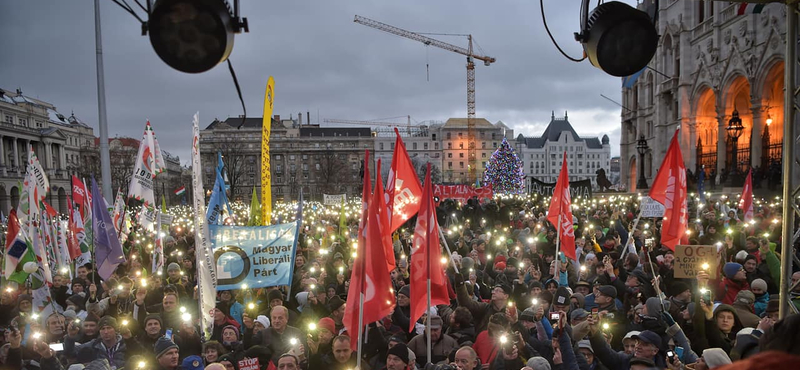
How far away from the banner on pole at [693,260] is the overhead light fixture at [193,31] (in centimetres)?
594

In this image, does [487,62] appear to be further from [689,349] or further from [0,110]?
[689,349]

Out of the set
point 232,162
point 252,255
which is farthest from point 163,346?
point 232,162

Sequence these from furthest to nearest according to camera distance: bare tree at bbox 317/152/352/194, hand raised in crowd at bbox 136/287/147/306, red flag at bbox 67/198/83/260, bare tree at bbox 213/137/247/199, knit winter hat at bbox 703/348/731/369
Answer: bare tree at bbox 317/152/352/194, bare tree at bbox 213/137/247/199, red flag at bbox 67/198/83/260, hand raised in crowd at bbox 136/287/147/306, knit winter hat at bbox 703/348/731/369

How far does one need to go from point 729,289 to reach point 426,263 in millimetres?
4538

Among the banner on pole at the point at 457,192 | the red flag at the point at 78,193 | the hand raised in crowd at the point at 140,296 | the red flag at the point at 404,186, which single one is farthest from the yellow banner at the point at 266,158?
the banner on pole at the point at 457,192

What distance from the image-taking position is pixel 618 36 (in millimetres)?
3330

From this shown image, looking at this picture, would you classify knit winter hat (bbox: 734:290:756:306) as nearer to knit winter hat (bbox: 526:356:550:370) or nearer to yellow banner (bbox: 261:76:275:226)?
knit winter hat (bbox: 526:356:550:370)

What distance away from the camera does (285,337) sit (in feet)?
18.3

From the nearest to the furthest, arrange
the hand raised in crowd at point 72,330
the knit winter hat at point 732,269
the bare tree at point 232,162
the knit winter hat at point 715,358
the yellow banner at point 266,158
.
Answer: the knit winter hat at point 715,358
the hand raised in crowd at point 72,330
the knit winter hat at point 732,269
the yellow banner at point 266,158
the bare tree at point 232,162

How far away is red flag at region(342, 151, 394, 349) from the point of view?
5242mm

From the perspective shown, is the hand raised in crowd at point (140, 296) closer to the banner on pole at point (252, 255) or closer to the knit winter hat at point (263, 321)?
the banner on pole at point (252, 255)

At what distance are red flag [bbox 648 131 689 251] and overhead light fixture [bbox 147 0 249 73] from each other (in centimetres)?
746

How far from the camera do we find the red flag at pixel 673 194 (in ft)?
26.9

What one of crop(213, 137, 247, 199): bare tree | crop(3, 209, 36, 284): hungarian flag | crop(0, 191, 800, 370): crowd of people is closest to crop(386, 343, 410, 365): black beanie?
crop(0, 191, 800, 370): crowd of people
